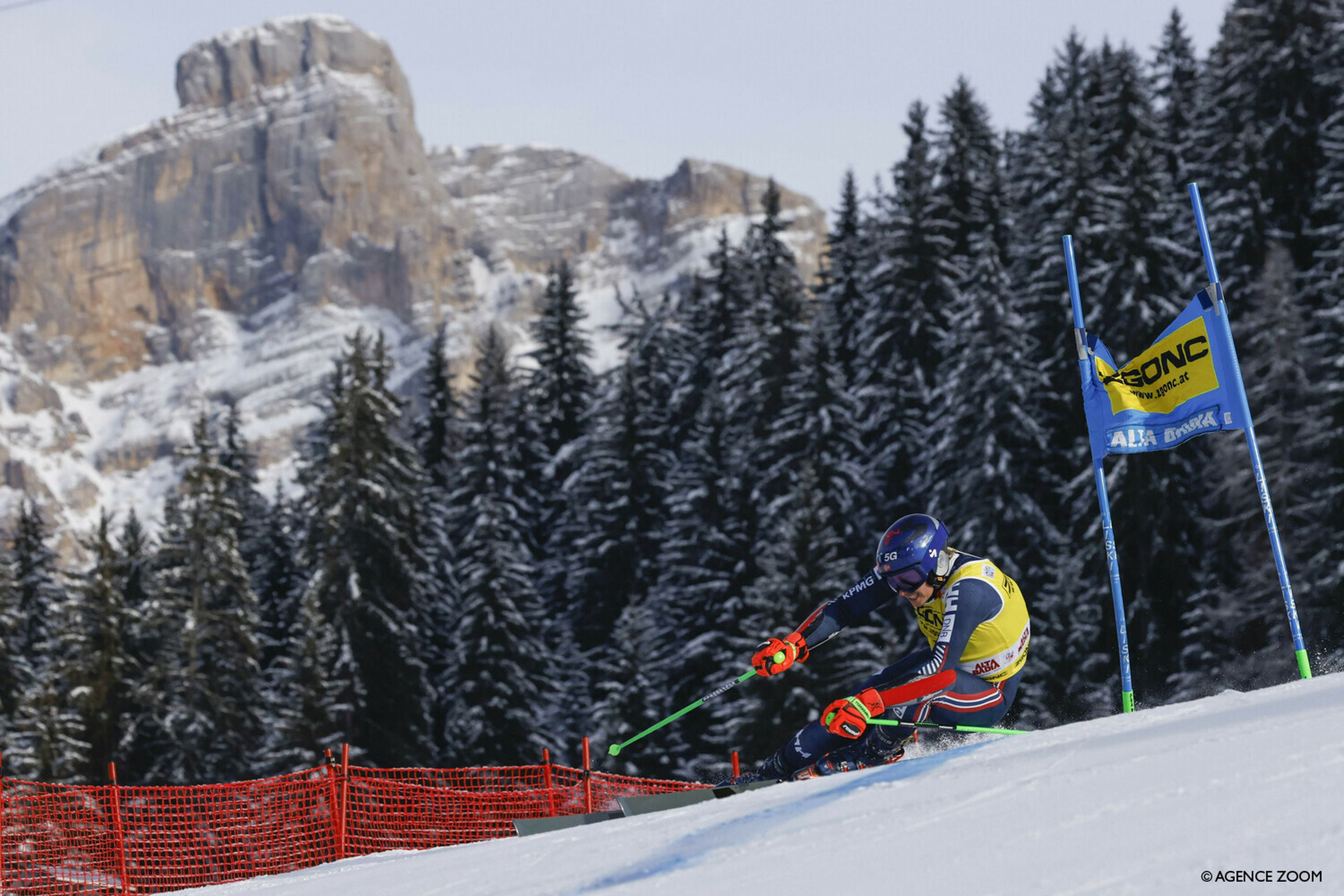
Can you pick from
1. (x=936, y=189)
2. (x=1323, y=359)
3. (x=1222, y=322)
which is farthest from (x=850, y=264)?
(x=1222, y=322)

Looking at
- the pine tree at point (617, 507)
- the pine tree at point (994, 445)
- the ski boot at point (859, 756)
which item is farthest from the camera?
the pine tree at point (617, 507)

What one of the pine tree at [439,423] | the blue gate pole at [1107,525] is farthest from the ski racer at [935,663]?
the pine tree at [439,423]

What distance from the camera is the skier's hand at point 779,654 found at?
8.86m

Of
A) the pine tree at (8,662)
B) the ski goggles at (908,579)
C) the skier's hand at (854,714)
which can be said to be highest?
the pine tree at (8,662)

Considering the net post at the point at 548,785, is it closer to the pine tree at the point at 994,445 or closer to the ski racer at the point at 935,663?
the ski racer at the point at 935,663

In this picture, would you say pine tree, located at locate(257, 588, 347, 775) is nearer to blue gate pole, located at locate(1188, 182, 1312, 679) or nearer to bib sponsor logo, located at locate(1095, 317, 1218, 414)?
bib sponsor logo, located at locate(1095, 317, 1218, 414)

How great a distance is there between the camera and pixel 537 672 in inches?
1522

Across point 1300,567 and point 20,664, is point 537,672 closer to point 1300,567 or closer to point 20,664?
point 20,664

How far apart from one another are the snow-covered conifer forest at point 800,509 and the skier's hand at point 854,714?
19930mm

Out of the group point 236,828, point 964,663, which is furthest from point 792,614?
point 964,663

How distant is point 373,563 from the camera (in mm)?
37750

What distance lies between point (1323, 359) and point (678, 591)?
1729 centimetres

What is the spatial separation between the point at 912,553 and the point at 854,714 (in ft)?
3.57

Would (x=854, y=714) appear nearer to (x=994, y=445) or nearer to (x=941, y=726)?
(x=941, y=726)
